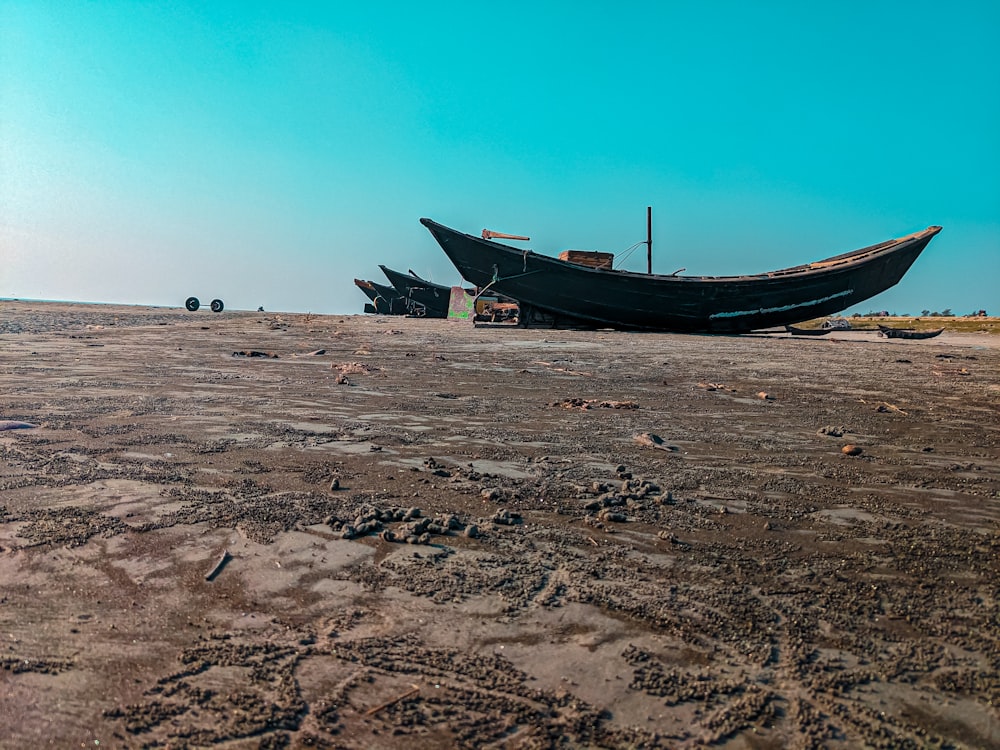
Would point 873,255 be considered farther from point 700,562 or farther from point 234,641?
point 234,641

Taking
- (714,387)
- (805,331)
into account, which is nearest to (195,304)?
(805,331)

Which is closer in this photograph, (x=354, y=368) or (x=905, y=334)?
(x=354, y=368)

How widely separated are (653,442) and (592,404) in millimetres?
1366

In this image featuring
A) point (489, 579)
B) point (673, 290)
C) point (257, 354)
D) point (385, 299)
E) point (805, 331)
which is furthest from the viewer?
point (385, 299)

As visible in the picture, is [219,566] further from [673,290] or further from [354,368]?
[673,290]

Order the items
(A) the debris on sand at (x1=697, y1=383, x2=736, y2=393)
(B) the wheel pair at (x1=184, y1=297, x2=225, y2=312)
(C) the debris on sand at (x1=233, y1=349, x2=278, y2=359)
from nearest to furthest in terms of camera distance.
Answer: (A) the debris on sand at (x1=697, y1=383, x2=736, y2=393) → (C) the debris on sand at (x1=233, y1=349, x2=278, y2=359) → (B) the wheel pair at (x1=184, y1=297, x2=225, y2=312)

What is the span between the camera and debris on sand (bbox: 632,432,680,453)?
400 cm

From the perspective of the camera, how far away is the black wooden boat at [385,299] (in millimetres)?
35750

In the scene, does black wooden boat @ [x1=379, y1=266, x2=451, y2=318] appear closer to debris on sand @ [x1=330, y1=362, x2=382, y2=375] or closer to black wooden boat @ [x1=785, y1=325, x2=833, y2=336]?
black wooden boat @ [x1=785, y1=325, x2=833, y2=336]

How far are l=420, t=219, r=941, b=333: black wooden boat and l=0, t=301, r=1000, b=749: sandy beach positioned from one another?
1458 centimetres

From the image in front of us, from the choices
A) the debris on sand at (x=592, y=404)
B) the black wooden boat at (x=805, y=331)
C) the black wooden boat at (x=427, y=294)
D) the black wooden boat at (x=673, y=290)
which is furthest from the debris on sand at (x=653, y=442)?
the black wooden boat at (x=427, y=294)

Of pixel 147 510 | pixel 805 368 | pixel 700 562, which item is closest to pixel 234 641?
pixel 147 510

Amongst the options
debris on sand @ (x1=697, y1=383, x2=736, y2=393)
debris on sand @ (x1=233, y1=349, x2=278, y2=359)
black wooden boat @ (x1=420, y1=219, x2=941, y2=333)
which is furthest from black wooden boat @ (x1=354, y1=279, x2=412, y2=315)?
debris on sand @ (x1=697, y1=383, x2=736, y2=393)

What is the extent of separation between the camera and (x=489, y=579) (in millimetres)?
2180
